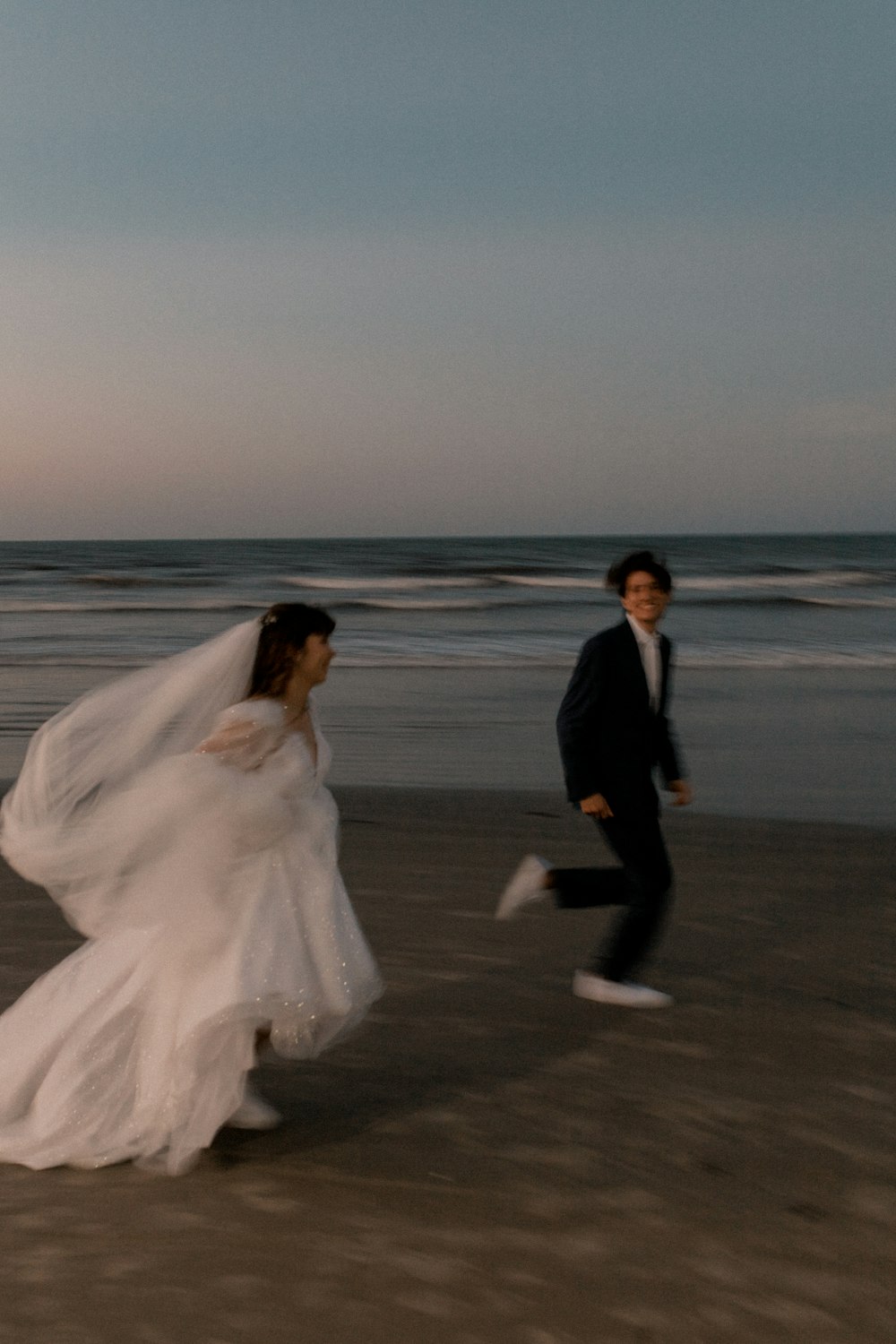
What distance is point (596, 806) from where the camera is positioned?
4.79 meters

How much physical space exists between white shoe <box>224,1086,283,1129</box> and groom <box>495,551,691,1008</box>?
1.53 m

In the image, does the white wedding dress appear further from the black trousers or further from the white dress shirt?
the white dress shirt

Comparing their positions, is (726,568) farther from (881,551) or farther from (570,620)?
(570,620)

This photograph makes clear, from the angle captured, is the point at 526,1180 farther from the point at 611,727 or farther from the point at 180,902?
the point at 611,727

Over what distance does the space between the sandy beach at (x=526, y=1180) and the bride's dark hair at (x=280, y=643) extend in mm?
1212

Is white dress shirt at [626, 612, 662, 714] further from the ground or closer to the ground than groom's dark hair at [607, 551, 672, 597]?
closer to the ground

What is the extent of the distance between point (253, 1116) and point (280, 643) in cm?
127

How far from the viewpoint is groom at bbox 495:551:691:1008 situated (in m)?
4.80

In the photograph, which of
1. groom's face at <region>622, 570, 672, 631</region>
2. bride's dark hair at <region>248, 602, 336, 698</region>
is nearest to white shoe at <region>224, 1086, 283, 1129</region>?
bride's dark hair at <region>248, 602, 336, 698</region>

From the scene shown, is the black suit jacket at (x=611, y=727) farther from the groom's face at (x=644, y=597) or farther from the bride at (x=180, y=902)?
the bride at (x=180, y=902)

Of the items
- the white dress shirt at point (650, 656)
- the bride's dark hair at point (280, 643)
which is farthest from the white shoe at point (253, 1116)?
the white dress shirt at point (650, 656)

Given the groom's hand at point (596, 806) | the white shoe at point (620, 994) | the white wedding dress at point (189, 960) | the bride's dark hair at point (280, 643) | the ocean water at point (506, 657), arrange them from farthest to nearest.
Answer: the ocean water at point (506, 657) → the white shoe at point (620, 994) → the groom's hand at point (596, 806) → the bride's dark hair at point (280, 643) → the white wedding dress at point (189, 960)

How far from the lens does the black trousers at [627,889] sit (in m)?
4.83

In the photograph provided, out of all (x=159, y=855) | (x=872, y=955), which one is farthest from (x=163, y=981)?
(x=872, y=955)
